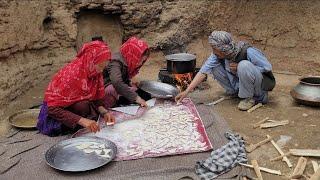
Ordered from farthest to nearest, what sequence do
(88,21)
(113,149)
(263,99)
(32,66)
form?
(88,21) < (32,66) < (263,99) < (113,149)

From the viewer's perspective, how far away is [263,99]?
4.88m

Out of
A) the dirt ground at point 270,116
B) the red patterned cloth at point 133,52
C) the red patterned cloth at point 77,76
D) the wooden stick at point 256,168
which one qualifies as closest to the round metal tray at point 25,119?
the dirt ground at point 270,116

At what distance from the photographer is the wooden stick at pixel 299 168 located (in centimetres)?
320

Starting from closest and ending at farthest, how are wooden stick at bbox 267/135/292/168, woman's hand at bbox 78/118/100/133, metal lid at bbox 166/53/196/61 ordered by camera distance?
wooden stick at bbox 267/135/292/168 < woman's hand at bbox 78/118/100/133 < metal lid at bbox 166/53/196/61

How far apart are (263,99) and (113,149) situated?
2.21m

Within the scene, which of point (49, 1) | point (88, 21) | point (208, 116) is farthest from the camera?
point (88, 21)

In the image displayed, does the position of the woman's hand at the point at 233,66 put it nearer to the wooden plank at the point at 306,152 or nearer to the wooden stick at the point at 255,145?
the wooden stick at the point at 255,145

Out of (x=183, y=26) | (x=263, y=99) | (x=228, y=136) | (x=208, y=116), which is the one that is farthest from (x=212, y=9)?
(x=228, y=136)

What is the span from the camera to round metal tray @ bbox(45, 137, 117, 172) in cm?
326

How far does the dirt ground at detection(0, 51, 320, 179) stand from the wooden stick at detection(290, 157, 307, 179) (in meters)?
0.05

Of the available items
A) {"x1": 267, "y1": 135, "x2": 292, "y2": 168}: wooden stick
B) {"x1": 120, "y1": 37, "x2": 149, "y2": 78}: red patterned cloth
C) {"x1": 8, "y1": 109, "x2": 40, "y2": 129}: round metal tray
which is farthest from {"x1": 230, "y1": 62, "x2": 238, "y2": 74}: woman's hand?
{"x1": 8, "y1": 109, "x2": 40, "y2": 129}: round metal tray

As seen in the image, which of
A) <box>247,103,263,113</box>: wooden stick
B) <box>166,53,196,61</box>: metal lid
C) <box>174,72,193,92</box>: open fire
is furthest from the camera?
<box>166,53,196,61</box>: metal lid

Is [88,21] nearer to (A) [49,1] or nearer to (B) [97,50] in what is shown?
(A) [49,1]

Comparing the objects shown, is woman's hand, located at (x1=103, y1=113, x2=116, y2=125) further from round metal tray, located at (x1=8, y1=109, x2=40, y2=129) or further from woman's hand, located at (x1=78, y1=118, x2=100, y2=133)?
round metal tray, located at (x1=8, y1=109, x2=40, y2=129)
